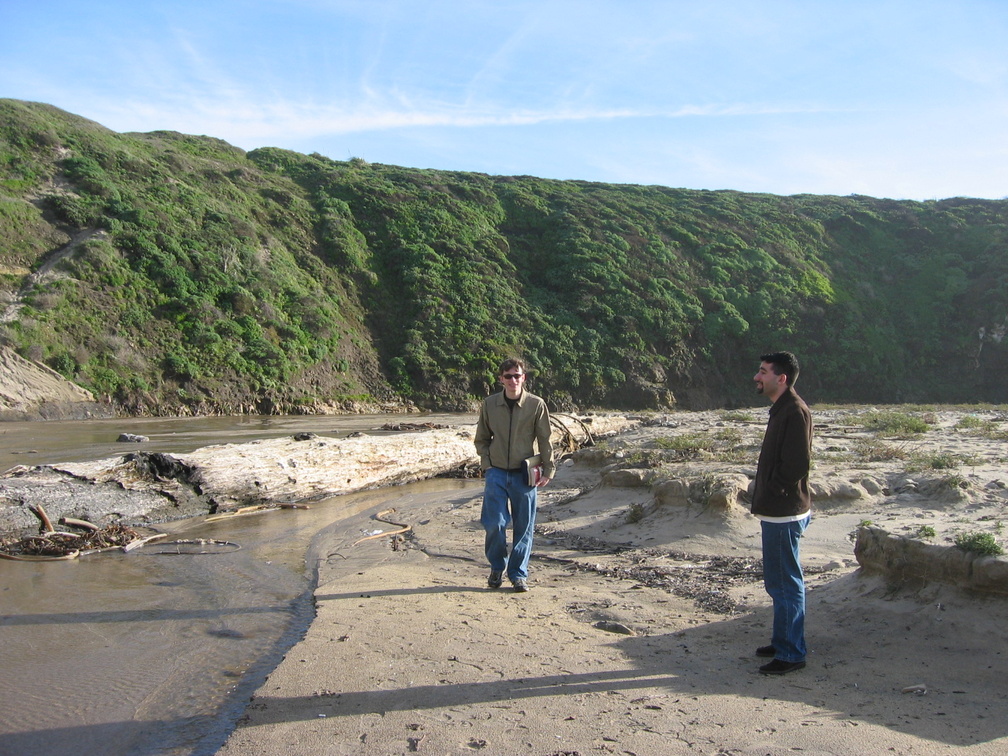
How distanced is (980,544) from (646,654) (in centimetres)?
201

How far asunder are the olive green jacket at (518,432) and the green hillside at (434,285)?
18.1m

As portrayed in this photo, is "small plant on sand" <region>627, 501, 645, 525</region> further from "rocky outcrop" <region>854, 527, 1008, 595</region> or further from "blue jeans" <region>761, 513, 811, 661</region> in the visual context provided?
"blue jeans" <region>761, 513, 811, 661</region>

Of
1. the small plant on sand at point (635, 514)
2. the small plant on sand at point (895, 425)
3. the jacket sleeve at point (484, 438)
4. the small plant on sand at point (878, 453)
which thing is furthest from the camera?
the small plant on sand at point (895, 425)

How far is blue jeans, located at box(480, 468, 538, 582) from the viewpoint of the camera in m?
5.54

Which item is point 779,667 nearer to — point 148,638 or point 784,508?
point 784,508

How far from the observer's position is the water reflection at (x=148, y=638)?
131 inches

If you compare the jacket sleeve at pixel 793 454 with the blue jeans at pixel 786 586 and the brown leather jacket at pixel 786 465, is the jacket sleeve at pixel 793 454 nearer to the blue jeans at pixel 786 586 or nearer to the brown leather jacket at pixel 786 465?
the brown leather jacket at pixel 786 465

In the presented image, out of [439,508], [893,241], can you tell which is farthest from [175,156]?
[893,241]

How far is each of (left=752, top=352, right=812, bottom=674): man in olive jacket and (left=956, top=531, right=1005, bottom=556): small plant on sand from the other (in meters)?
0.99

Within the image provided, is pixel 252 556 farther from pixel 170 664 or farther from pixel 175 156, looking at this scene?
pixel 175 156

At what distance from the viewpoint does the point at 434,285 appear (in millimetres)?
31719

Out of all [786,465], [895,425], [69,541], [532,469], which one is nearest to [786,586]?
[786,465]

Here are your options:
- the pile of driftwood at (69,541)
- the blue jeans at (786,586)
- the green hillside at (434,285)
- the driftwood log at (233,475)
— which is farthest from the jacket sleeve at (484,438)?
the green hillside at (434,285)

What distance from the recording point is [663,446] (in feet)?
35.5
